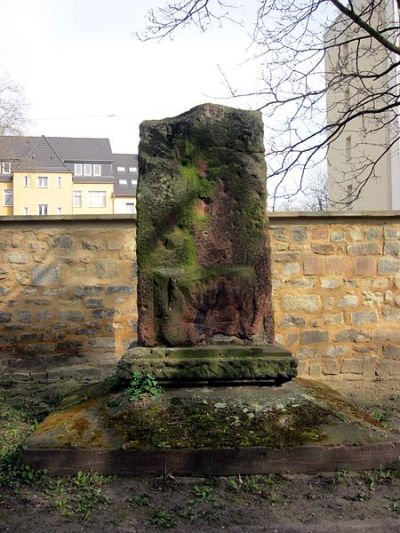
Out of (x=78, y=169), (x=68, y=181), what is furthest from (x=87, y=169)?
(x=68, y=181)

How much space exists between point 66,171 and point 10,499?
5483 cm

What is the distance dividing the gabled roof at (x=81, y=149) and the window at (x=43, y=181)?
3.30 m

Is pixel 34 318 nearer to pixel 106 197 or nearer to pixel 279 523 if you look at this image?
pixel 279 523

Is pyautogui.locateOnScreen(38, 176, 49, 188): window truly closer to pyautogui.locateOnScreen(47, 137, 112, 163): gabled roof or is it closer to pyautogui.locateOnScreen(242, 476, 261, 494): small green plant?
pyautogui.locateOnScreen(47, 137, 112, 163): gabled roof

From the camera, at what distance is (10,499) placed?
2.54 metres

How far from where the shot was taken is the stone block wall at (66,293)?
20.8 feet

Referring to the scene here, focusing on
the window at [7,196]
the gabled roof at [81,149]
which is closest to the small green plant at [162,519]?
the window at [7,196]

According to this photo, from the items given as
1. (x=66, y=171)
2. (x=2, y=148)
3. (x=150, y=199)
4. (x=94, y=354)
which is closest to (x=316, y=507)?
(x=150, y=199)

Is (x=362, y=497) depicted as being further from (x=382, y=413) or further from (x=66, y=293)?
(x=66, y=293)

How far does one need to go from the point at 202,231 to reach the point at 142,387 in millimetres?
995

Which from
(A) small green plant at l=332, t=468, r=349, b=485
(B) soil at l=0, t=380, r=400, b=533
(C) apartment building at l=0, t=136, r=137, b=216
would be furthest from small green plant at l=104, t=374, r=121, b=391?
(C) apartment building at l=0, t=136, r=137, b=216

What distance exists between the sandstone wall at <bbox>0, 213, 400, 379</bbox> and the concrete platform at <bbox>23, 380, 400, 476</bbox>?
3.26m

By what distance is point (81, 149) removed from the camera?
5834cm

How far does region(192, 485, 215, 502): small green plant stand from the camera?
8.27ft
